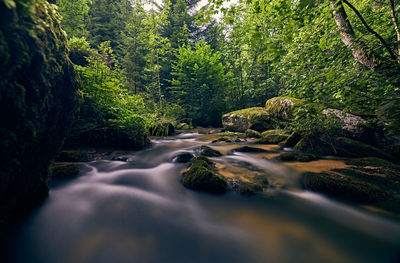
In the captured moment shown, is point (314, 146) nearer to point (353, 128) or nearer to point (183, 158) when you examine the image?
point (353, 128)

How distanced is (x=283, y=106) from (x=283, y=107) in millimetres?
61

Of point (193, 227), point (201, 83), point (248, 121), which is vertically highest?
point (201, 83)

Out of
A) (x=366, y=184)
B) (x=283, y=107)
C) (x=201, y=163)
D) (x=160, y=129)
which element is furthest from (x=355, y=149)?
(x=160, y=129)

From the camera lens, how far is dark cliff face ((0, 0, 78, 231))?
1.24m

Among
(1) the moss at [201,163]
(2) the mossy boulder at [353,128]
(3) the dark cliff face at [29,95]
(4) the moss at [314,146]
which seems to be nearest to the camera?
(3) the dark cliff face at [29,95]

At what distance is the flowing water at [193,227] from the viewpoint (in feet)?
5.82

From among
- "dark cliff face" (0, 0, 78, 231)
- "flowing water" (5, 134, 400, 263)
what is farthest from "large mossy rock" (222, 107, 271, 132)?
"dark cliff face" (0, 0, 78, 231)

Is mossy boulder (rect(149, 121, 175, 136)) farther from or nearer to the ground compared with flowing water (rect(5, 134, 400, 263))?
farther from the ground

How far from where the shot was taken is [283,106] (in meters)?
9.24

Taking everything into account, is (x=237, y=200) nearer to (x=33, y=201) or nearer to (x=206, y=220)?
(x=206, y=220)

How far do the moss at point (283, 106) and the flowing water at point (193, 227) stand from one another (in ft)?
20.8

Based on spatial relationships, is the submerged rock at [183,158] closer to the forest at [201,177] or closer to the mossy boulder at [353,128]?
the forest at [201,177]

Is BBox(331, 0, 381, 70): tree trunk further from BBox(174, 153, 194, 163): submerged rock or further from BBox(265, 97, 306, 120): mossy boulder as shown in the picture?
BBox(265, 97, 306, 120): mossy boulder

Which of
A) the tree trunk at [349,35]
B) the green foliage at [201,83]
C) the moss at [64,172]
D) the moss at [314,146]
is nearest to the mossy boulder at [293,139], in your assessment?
the moss at [314,146]
